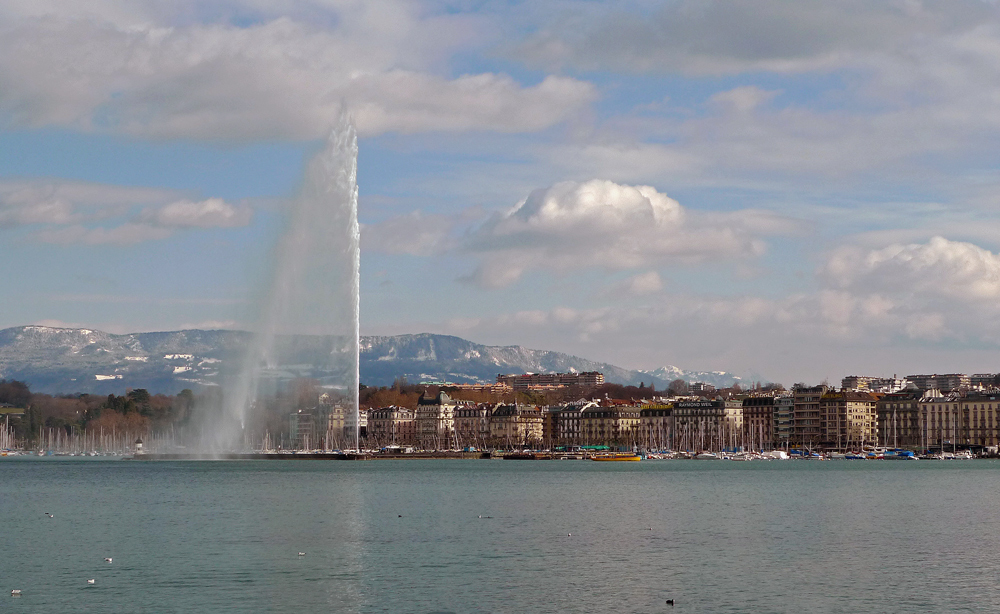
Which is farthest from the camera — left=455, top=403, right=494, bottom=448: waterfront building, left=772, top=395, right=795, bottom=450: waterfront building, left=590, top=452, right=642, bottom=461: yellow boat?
left=455, top=403, right=494, bottom=448: waterfront building

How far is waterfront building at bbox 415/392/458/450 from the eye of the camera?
622 feet

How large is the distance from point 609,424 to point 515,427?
13502 millimetres

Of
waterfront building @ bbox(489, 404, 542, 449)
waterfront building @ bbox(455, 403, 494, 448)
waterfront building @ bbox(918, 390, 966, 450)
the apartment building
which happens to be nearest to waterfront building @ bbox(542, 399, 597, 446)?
waterfront building @ bbox(489, 404, 542, 449)

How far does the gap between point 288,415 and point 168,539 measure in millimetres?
100605

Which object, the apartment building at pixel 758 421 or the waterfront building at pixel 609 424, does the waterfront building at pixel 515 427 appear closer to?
the waterfront building at pixel 609 424

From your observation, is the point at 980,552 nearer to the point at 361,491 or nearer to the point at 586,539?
the point at 586,539

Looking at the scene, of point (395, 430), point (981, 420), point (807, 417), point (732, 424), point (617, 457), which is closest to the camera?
point (617, 457)

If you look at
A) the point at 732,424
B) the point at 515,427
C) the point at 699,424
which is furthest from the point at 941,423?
the point at 515,427

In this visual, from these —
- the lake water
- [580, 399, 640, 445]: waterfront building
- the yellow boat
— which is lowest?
the yellow boat

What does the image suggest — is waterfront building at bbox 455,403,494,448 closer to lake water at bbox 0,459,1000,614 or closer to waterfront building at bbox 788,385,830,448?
waterfront building at bbox 788,385,830,448

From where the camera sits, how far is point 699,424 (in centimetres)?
17975

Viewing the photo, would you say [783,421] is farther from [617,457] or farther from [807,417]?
[617,457]

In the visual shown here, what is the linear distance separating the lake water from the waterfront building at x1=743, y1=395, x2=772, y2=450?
112 meters

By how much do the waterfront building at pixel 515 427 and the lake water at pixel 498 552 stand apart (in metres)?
121
